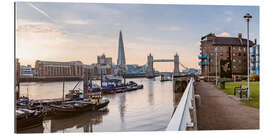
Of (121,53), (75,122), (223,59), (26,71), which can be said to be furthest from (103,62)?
(223,59)

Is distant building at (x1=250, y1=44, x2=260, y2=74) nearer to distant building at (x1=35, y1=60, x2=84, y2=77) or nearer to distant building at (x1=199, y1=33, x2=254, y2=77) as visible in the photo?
distant building at (x1=199, y1=33, x2=254, y2=77)

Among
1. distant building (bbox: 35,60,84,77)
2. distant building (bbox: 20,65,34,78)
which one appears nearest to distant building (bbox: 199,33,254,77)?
distant building (bbox: 35,60,84,77)

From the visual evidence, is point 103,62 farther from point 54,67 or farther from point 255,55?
point 255,55

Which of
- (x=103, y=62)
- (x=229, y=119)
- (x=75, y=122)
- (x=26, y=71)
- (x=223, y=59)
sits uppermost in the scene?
(x=223, y=59)

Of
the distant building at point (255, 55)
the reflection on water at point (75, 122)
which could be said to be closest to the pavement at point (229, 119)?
the distant building at point (255, 55)

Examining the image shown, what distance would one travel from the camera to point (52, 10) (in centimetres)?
450

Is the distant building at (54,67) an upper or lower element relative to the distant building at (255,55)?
lower

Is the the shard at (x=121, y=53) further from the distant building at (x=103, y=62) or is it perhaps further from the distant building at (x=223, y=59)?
the distant building at (x=223, y=59)

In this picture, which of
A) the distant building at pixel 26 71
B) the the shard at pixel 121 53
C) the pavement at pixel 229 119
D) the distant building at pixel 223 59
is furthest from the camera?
the distant building at pixel 223 59

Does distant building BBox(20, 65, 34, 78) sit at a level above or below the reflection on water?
above

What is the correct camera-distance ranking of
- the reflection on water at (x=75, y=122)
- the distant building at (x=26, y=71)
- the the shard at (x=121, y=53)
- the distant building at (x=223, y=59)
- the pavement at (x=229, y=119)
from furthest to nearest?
the distant building at (x=223, y=59)
the reflection on water at (x=75, y=122)
the the shard at (x=121, y=53)
the distant building at (x=26, y=71)
the pavement at (x=229, y=119)

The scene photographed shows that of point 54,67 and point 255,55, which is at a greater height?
point 255,55
